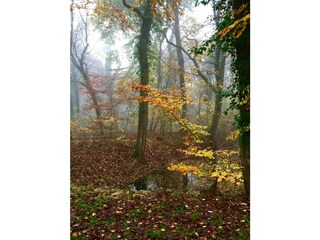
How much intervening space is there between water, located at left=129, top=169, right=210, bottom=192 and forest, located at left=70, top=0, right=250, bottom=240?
2cm

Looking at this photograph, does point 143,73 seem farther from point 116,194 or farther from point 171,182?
point 116,194

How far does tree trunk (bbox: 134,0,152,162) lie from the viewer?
13.7 ft

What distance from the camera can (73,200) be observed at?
2488 mm

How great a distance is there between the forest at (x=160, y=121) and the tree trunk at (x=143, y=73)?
2 cm

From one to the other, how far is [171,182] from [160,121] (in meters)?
1.58

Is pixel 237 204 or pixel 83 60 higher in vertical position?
pixel 83 60

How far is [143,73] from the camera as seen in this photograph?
4184 mm

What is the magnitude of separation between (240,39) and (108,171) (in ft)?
9.41

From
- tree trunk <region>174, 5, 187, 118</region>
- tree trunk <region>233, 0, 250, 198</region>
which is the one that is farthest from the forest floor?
tree trunk <region>174, 5, 187, 118</region>

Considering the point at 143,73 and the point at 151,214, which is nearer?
the point at 151,214

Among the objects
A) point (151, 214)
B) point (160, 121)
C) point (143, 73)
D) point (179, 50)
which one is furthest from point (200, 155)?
point (179, 50)
